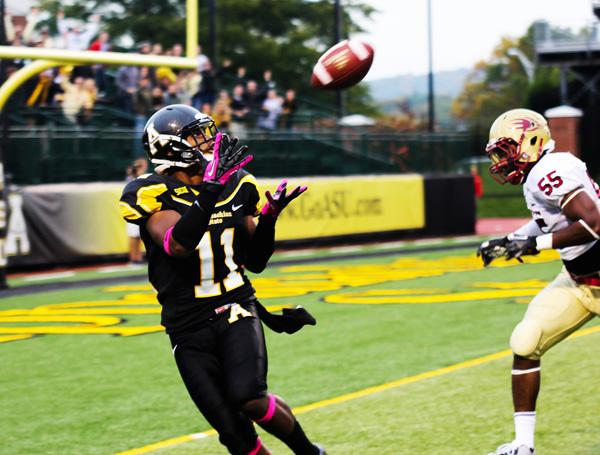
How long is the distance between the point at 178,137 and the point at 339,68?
159cm

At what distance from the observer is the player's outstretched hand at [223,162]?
4.26m

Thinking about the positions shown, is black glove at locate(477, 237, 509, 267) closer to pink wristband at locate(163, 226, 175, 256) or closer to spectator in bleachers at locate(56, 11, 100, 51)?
pink wristband at locate(163, 226, 175, 256)

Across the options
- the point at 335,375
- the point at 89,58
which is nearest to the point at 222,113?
the point at 89,58

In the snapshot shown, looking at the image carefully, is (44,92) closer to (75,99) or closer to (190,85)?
(75,99)

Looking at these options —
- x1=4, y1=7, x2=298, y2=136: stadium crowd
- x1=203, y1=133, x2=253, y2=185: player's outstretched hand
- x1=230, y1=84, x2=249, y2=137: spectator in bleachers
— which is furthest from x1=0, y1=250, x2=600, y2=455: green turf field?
x1=230, y1=84, x2=249, y2=137: spectator in bleachers

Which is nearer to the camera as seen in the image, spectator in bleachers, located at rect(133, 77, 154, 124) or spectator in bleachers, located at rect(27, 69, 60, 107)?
spectator in bleachers, located at rect(27, 69, 60, 107)

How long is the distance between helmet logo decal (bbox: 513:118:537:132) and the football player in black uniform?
4.12 ft

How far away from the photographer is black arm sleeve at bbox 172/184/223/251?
4219mm

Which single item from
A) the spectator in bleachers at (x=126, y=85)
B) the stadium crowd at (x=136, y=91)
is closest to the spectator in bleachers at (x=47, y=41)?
the stadium crowd at (x=136, y=91)

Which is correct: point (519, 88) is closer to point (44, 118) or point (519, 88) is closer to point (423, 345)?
point (44, 118)

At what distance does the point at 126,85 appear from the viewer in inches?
739

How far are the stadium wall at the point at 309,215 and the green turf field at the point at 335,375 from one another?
126 inches

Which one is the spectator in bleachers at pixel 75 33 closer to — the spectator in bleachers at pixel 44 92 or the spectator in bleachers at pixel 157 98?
the spectator in bleachers at pixel 44 92

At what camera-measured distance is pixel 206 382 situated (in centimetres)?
443
